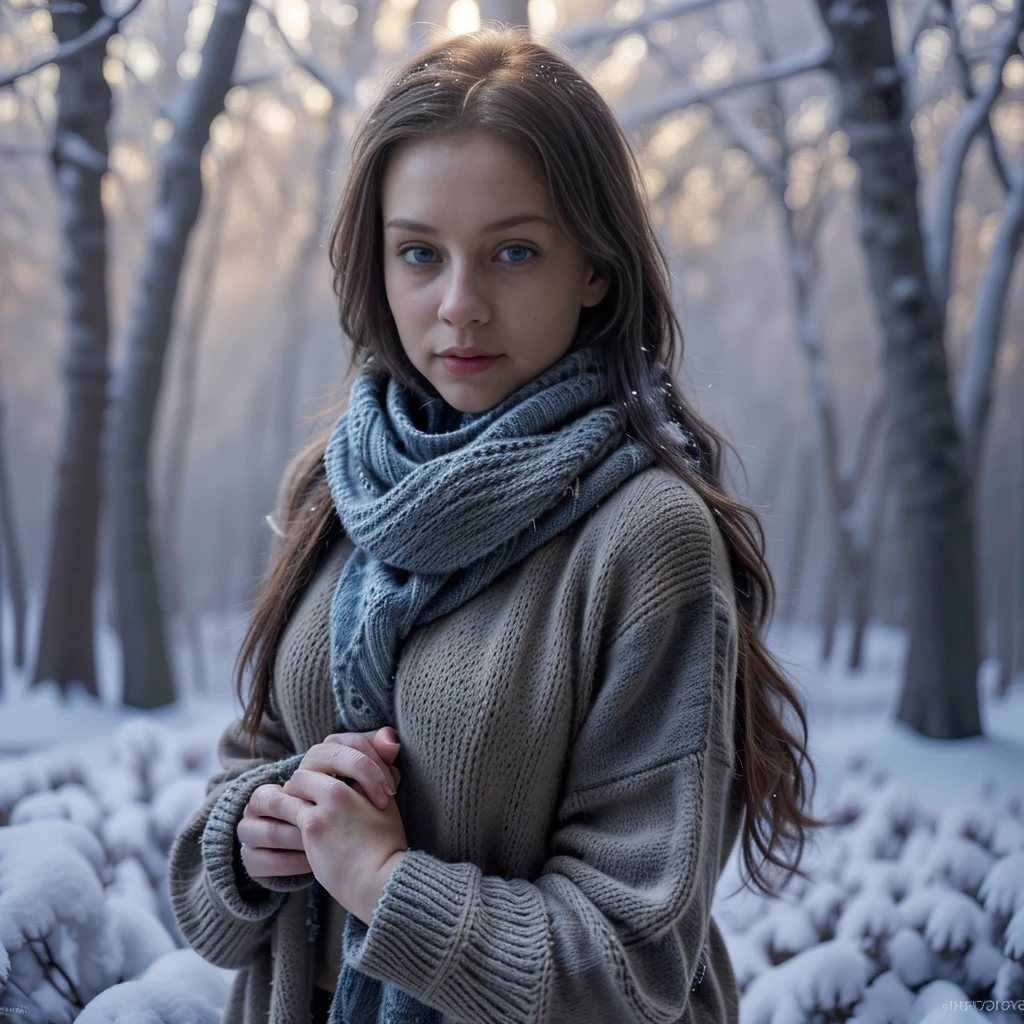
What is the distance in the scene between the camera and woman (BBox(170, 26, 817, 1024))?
3.06ft

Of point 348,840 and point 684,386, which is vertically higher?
point 684,386

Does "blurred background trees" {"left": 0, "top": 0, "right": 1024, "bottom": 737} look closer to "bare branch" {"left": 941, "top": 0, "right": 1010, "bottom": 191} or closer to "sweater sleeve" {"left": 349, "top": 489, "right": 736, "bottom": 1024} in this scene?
"bare branch" {"left": 941, "top": 0, "right": 1010, "bottom": 191}

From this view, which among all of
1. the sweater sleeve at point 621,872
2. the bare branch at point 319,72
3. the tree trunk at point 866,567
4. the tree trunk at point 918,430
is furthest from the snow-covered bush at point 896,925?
the bare branch at point 319,72

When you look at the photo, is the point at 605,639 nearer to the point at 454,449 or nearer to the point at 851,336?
the point at 454,449

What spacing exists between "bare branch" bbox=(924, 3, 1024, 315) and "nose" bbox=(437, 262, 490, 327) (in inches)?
67.1

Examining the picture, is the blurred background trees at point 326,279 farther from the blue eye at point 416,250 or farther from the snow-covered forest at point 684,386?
the blue eye at point 416,250

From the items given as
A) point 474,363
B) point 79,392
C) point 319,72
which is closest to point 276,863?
point 474,363

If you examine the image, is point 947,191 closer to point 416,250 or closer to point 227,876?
point 416,250

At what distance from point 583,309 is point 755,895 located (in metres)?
1.21

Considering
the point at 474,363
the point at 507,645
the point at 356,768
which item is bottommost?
the point at 356,768

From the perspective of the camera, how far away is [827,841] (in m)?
2.09

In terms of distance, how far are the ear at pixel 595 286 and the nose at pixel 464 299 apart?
0.13m

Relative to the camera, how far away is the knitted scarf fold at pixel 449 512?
1.02 meters

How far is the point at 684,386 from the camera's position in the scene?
4.54ft
